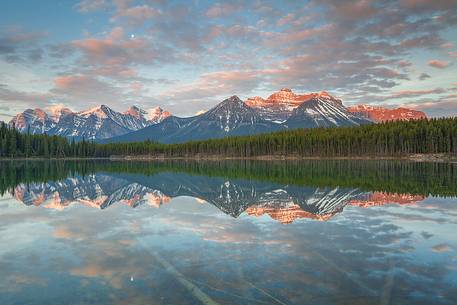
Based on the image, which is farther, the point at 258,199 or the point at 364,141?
the point at 364,141

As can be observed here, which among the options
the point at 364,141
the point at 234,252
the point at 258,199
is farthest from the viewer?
the point at 364,141

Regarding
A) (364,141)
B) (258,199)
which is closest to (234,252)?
(258,199)

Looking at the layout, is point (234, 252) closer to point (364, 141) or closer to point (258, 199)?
point (258, 199)

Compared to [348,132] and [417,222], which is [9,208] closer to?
[417,222]

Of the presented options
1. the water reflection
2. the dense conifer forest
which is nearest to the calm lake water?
the water reflection

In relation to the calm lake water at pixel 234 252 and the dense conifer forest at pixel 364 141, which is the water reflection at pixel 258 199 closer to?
the calm lake water at pixel 234 252

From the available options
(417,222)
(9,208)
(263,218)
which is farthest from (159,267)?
(9,208)

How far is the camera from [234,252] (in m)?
16.8

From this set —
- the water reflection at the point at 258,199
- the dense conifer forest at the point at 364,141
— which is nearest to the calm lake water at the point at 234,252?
the water reflection at the point at 258,199

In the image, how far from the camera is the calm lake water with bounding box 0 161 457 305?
1180cm

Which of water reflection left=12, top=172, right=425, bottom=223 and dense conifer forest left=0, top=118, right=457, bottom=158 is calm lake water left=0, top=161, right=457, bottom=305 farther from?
dense conifer forest left=0, top=118, right=457, bottom=158

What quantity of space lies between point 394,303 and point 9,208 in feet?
102

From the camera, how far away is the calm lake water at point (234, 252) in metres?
11.8

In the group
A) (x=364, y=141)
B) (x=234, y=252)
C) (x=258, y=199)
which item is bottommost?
(x=234, y=252)
